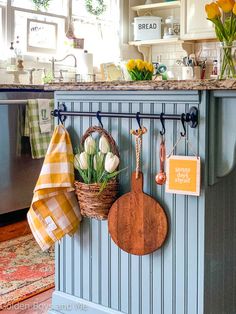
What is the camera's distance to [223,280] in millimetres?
1727

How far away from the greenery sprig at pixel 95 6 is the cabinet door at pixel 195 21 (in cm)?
90

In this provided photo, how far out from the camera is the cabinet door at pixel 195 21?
4.57 meters

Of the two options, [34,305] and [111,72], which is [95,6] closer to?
[111,72]

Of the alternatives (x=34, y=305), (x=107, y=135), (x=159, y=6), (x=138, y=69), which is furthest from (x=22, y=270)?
(x=159, y=6)

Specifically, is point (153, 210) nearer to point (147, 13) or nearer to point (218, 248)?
point (218, 248)

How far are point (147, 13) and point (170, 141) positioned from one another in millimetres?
4009

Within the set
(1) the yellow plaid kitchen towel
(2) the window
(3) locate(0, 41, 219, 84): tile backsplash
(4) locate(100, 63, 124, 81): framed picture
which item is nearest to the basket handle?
(1) the yellow plaid kitchen towel

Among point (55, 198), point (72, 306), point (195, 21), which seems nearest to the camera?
point (55, 198)

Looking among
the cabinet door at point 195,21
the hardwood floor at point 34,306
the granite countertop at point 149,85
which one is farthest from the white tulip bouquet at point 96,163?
the cabinet door at point 195,21

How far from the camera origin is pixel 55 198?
179cm

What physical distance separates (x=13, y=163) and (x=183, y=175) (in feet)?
7.39

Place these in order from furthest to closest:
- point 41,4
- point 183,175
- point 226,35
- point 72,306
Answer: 1. point 41,4
2. point 72,306
3. point 226,35
4. point 183,175

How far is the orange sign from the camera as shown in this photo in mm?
1501

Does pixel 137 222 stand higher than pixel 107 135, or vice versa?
pixel 107 135
